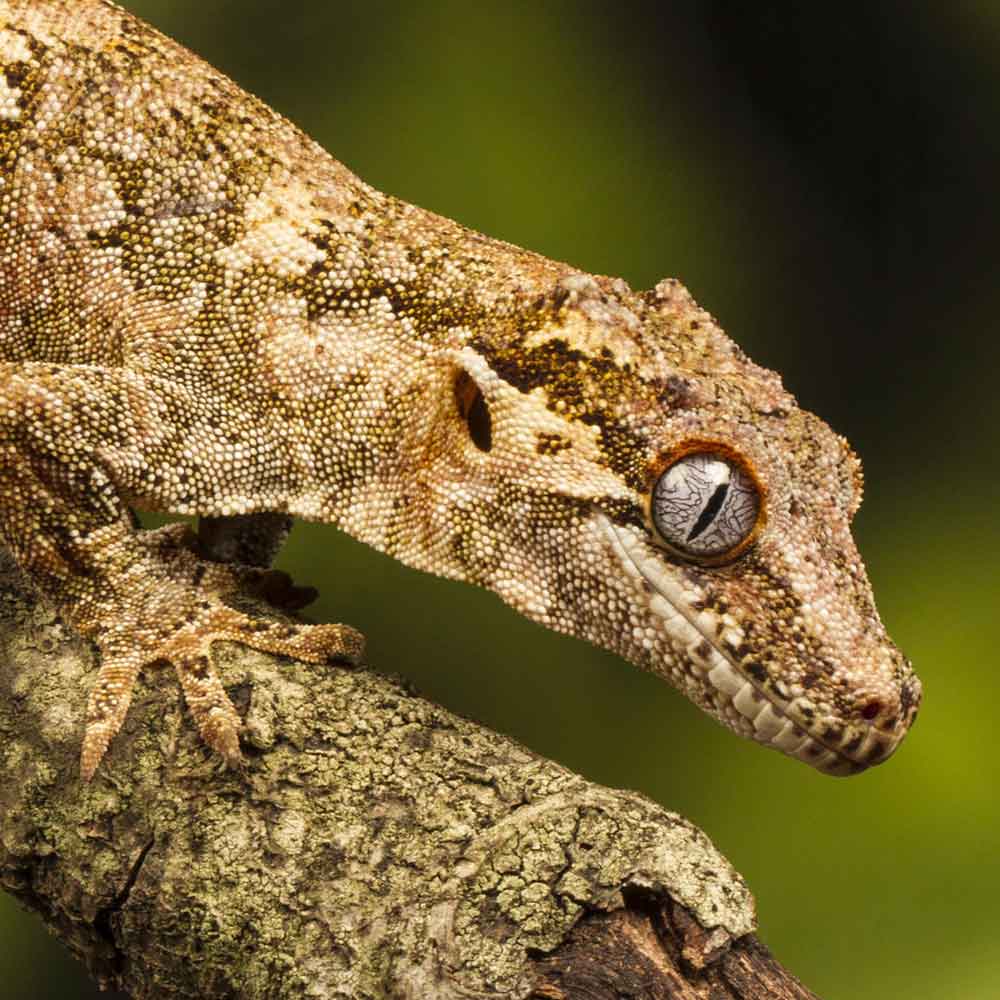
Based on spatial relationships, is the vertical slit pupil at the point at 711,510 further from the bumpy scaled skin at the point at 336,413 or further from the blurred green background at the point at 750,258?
the blurred green background at the point at 750,258

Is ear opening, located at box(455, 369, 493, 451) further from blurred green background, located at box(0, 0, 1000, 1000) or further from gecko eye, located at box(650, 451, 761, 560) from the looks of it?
blurred green background, located at box(0, 0, 1000, 1000)

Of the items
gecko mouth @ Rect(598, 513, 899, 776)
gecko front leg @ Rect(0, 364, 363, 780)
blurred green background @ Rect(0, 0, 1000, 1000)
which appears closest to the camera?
gecko mouth @ Rect(598, 513, 899, 776)

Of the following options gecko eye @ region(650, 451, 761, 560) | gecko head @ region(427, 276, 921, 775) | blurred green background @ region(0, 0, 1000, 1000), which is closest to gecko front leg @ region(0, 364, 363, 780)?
gecko head @ region(427, 276, 921, 775)

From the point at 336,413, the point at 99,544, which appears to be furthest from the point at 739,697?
the point at 99,544

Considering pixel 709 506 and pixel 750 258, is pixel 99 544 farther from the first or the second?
pixel 750 258

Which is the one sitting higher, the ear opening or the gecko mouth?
the ear opening

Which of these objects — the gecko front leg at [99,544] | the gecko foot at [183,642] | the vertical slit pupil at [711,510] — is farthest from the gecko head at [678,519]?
the gecko front leg at [99,544]
